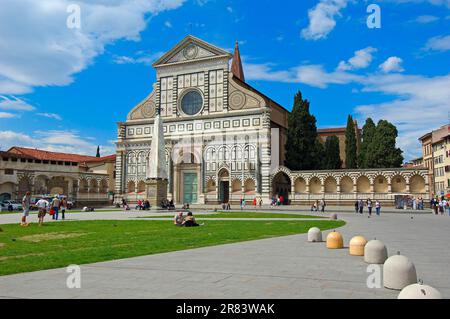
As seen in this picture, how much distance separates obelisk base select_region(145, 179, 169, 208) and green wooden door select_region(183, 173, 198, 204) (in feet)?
50.2

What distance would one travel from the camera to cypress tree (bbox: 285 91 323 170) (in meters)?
52.4

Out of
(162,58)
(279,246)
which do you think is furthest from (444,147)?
(279,246)

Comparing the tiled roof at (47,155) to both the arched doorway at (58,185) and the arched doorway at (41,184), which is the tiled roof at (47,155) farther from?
the arched doorway at (58,185)

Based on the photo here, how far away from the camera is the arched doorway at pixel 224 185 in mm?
53094

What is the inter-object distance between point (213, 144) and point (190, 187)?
6864 millimetres

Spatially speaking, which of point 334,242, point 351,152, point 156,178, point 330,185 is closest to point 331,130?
point 351,152

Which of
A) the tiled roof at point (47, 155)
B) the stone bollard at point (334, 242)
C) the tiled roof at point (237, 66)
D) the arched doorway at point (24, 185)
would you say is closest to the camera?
the stone bollard at point (334, 242)

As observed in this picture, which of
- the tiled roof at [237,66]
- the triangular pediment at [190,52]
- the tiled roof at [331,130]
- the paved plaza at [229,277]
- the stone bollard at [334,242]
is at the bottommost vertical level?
the paved plaza at [229,277]

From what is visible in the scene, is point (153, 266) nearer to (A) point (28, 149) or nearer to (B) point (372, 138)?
(B) point (372, 138)

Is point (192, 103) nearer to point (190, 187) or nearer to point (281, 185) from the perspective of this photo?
point (190, 187)

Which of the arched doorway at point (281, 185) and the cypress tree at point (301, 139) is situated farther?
the cypress tree at point (301, 139)

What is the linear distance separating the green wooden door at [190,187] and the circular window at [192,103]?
899cm

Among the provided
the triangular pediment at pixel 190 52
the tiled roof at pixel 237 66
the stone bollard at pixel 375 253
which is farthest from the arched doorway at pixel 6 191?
the stone bollard at pixel 375 253

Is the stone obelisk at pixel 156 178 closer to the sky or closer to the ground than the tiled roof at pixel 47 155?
closer to the ground
